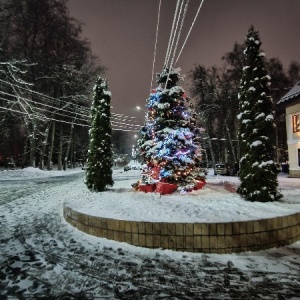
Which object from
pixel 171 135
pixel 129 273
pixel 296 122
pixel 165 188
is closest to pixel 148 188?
pixel 165 188

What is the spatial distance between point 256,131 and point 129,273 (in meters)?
5.48

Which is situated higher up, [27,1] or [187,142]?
[27,1]

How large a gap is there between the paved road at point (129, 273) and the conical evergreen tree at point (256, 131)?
2.47 meters

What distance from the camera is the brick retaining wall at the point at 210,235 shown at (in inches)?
222

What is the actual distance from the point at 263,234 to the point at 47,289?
158 inches

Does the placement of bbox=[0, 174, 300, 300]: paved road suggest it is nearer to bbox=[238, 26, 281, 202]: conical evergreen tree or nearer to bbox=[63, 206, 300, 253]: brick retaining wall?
bbox=[63, 206, 300, 253]: brick retaining wall

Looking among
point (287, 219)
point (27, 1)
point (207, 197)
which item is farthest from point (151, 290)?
point (27, 1)

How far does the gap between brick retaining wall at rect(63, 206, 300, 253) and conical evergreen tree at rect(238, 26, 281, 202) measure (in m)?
1.93

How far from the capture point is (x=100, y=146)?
11.9 meters

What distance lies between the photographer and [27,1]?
29859mm

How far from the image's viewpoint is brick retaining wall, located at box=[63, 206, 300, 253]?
18.5 feet

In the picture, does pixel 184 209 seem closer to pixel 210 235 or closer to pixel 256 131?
pixel 210 235

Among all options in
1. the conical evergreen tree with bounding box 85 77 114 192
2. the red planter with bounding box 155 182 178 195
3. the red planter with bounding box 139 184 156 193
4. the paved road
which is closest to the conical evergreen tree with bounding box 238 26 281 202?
the red planter with bounding box 155 182 178 195

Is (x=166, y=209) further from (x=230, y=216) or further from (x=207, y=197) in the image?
(x=207, y=197)
